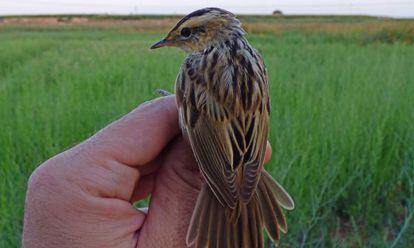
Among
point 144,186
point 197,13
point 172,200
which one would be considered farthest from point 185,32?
point 172,200

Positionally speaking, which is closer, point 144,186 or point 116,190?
point 116,190

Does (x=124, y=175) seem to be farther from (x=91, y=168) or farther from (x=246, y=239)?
(x=246, y=239)

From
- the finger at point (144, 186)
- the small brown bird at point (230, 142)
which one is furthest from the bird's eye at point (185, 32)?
the finger at point (144, 186)

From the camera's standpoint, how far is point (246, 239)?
57.0 inches

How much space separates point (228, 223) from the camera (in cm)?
146

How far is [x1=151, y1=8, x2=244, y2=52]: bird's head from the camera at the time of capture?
1960 mm

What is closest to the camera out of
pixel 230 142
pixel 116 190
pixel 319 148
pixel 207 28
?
pixel 116 190

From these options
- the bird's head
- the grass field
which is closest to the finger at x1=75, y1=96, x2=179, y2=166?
the bird's head

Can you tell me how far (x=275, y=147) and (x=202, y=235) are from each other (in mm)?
1895

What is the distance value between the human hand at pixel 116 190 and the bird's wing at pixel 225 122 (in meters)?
0.07

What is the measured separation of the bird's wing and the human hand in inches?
2.6

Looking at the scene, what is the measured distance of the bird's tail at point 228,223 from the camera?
4.73 feet

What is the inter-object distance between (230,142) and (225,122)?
69 mm

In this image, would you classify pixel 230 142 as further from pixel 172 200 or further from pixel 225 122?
pixel 172 200
